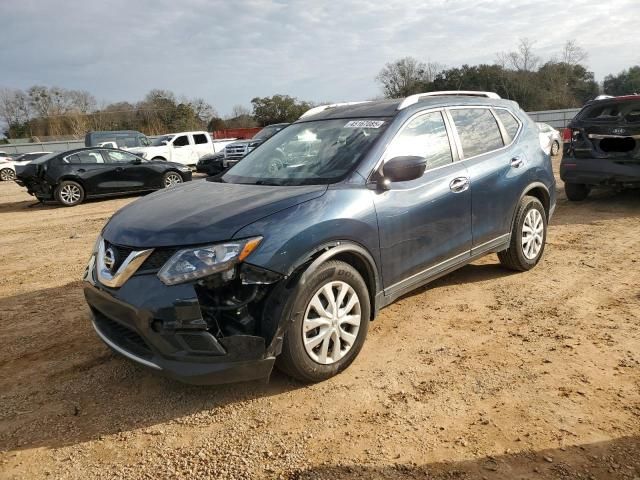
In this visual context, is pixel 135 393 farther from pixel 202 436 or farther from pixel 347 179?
pixel 347 179

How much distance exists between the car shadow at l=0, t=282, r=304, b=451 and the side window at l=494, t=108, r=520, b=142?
3.30 m

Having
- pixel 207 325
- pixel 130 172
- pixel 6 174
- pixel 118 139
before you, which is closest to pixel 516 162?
pixel 207 325

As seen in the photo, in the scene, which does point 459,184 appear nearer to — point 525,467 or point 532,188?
point 532,188

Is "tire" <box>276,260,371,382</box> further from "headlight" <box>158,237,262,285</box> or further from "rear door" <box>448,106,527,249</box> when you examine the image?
"rear door" <box>448,106,527,249</box>

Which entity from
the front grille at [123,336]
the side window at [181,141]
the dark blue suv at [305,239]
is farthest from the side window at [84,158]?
the front grille at [123,336]

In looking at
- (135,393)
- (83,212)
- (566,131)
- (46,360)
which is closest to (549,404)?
(135,393)

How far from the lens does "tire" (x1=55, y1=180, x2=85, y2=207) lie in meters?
12.4

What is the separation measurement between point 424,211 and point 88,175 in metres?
11.3

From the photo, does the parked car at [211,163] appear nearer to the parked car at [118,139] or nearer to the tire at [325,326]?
the parked car at [118,139]

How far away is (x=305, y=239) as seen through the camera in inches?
116

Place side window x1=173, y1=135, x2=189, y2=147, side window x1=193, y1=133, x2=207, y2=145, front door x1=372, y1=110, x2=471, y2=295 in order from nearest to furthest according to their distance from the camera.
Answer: front door x1=372, y1=110, x2=471, y2=295
side window x1=173, y1=135, x2=189, y2=147
side window x1=193, y1=133, x2=207, y2=145

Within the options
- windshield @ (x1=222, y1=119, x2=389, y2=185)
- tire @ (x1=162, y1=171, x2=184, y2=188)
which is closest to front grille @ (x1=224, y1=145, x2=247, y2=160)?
tire @ (x1=162, y1=171, x2=184, y2=188)

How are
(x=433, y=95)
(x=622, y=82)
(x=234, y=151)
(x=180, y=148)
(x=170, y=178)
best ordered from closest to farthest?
(x=433, y=95) < (x=170, y=178) < (x=234, y=151) < (x=180, y=148) < (x=622, y=82)

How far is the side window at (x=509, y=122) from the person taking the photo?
486 cm
